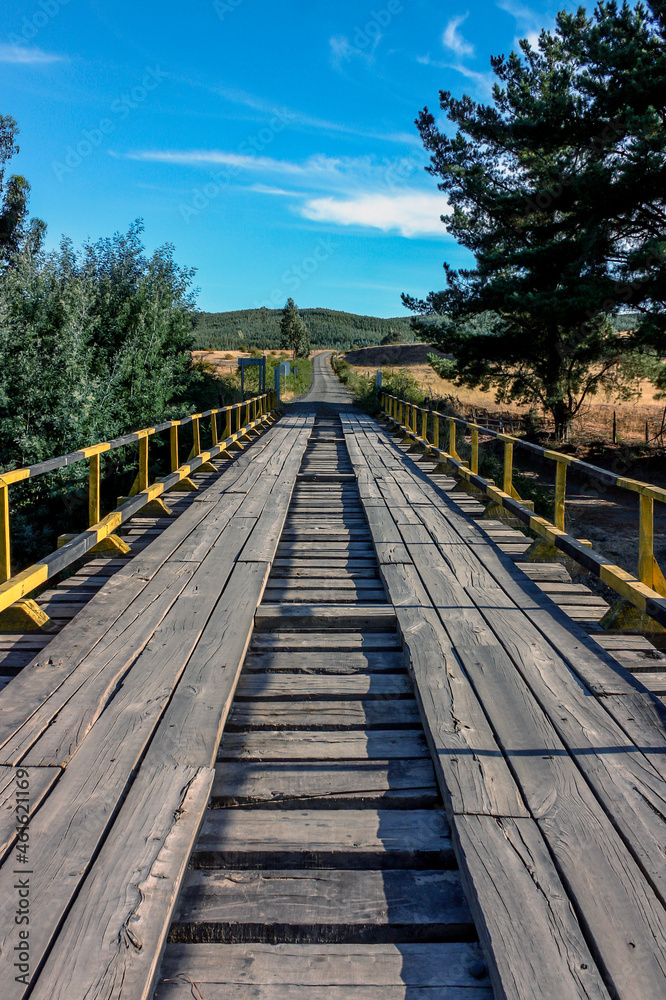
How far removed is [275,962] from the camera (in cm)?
182

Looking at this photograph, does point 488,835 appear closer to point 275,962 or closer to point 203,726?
point 275,962

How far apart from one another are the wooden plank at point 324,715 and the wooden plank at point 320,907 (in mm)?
840

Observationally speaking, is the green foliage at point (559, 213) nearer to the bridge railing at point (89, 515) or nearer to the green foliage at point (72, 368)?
the green foliage at point (72, 368)

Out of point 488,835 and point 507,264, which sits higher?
point 507,264

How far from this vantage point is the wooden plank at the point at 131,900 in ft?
5.54

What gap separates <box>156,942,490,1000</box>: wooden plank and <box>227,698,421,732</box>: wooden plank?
111cm

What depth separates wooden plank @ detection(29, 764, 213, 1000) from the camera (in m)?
1.69

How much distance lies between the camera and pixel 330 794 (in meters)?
2.49

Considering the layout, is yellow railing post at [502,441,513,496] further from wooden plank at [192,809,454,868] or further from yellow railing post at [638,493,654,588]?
wooden plank at [192,809,454,868]

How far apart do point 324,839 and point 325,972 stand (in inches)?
18.6

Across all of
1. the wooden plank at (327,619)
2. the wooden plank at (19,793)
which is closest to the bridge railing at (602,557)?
the wooden plank at (327,619)

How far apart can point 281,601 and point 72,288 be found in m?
15.6

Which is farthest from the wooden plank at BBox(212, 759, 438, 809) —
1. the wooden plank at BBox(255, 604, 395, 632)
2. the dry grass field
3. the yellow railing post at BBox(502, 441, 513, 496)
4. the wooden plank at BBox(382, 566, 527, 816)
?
the dry grass field

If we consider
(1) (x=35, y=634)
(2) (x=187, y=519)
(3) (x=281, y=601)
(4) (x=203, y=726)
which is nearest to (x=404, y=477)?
(2) (x=187, y=519)
